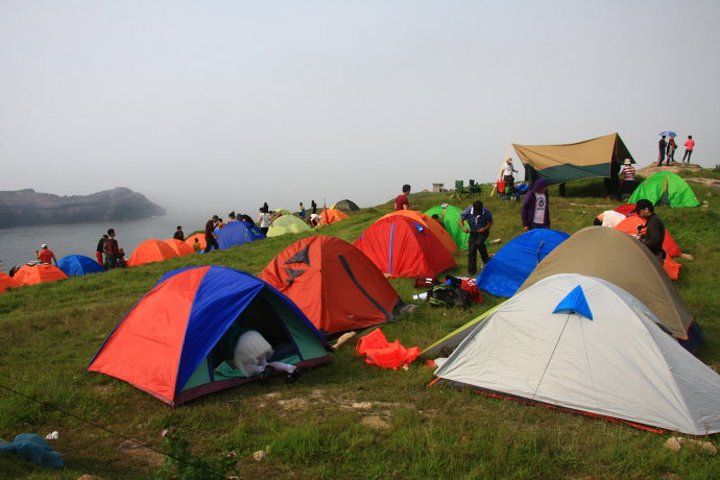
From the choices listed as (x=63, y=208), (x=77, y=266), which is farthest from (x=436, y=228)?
(x=63, y=208)

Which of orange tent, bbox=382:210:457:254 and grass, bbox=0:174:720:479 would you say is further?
orange tent, bbox=382:210:457:254

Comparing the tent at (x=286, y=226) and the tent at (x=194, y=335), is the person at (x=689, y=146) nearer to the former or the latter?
the tent at (x=286, y=226)

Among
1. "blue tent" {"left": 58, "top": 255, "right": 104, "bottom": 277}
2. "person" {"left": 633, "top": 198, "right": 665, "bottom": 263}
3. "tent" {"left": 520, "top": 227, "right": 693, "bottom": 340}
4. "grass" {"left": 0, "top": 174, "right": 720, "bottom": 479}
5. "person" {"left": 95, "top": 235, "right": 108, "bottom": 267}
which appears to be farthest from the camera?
"blue tent" {"left": 58, "top": 255, "right": 104, "bottom": 277}

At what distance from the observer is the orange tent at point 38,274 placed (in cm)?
1800

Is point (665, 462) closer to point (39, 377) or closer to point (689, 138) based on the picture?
point (39, 377)

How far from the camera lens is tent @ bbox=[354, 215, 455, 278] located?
488 inches

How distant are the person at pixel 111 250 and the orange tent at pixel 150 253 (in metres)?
1.52

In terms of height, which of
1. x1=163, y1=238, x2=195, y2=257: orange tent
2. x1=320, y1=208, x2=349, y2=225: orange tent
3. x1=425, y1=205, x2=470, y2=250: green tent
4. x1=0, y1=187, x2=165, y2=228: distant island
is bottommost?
x1=0, y1=187, x2=165, y2=228: distant island

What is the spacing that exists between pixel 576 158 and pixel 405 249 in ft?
34.3

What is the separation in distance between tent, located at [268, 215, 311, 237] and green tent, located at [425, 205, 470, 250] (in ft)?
29.1

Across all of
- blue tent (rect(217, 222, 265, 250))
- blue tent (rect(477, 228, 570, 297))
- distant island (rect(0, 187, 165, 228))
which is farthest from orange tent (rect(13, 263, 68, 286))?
distant island (rect(0, 187, 165, 228))

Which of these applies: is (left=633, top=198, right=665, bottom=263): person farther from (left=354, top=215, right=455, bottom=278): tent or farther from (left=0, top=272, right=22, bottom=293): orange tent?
(left=0, top=272, right=22, bottom=293): orange tent

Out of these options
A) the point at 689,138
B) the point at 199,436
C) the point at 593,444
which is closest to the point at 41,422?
the point at 199,436

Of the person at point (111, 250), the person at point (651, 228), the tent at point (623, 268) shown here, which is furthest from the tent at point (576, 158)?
the person at point (111, 250)
